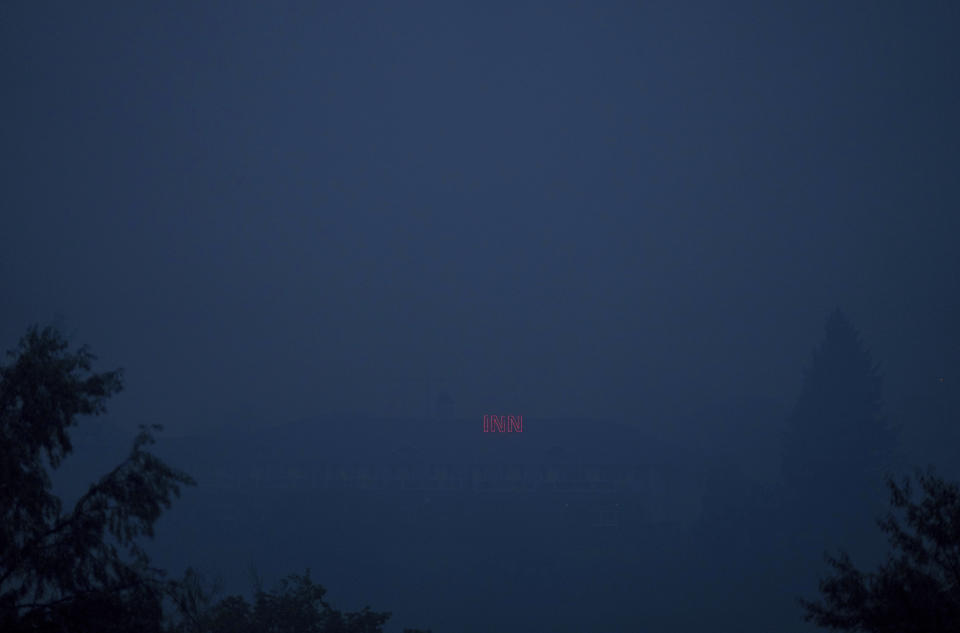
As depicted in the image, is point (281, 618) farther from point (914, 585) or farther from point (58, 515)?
point (914, 585)

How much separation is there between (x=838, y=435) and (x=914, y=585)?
43054 millimetres

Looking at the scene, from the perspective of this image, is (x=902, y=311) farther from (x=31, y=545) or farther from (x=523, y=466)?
(x=31, y=545)

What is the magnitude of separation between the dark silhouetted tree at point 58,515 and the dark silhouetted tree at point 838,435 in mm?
47440

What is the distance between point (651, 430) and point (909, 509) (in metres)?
96.3

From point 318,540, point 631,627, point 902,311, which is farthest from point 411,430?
point 902,311

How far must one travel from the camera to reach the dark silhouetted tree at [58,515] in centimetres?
771

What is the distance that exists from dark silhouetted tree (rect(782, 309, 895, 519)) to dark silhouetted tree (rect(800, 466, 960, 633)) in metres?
40.2

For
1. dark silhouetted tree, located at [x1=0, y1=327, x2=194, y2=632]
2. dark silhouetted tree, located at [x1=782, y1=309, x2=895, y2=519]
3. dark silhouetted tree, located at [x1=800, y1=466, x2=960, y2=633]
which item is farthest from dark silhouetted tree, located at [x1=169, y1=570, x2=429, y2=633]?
dark silhouetted tree, located at [x1=782, y1=309, x2=895, y2=519]

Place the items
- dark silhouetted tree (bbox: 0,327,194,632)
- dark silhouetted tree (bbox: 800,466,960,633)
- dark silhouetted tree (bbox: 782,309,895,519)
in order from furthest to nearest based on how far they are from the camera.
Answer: dark silhouetted tree (bbox: 782,309,895,519), dark silhouetted tree (bbox: 800,466,960,633), dark silhouetted tree (bbox: 0,327,194,632)

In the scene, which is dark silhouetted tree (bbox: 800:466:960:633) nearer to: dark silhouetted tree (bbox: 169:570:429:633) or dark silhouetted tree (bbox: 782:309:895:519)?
dark silhouetted tree (bbox: 169:570:429:633)

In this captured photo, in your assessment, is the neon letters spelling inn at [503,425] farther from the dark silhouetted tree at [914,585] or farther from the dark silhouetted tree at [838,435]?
the dark silhouetted tree at [914,585]

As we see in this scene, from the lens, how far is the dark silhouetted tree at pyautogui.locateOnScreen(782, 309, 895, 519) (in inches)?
1793

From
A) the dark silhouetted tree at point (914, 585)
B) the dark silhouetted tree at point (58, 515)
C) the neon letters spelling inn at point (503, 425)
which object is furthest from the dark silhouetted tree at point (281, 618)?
the neon letters spelling inn at point (503, 425)

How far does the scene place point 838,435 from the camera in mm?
47188
